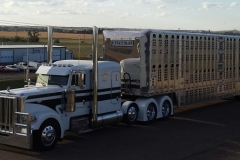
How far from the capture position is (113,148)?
41.9 feet

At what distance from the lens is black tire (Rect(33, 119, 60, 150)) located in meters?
12.0

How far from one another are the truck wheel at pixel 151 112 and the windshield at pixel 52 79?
4769 millimetres

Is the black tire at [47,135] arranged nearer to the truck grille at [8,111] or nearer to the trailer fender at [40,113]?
the trailer fender at [40,113]

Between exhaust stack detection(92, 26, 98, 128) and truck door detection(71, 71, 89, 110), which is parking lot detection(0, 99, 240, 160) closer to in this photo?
exhaust stack detection(92, 26, 98, 128)

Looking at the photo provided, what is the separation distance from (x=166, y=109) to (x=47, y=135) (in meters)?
7.38

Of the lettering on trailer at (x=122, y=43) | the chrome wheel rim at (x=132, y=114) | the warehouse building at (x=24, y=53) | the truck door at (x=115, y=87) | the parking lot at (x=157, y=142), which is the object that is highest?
the warehouse building at (x=24, y=53)

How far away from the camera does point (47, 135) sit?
12234 millimetres

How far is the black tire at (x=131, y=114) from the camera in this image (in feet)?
53.8

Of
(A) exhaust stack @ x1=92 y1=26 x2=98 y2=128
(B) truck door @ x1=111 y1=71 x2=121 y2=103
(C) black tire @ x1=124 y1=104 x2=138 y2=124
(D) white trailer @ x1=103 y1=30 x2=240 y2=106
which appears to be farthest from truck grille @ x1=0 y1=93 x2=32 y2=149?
(D) white trailer @ x1=103 y1=30 x2=240 y2=106

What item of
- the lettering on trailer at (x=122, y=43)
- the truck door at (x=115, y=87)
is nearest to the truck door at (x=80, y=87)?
the truck door at (x=115, y=87)

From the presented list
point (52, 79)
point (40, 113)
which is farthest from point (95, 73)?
point (40, 113)

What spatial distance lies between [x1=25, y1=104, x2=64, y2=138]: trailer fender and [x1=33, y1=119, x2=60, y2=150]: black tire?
122 millimetres

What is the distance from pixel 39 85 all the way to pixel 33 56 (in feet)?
160

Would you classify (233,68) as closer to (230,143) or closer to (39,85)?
(230,143)
